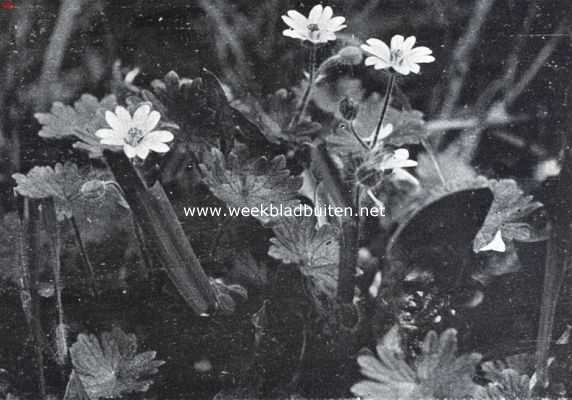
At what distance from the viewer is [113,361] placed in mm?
832

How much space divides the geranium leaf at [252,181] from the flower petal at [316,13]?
0.13 meters

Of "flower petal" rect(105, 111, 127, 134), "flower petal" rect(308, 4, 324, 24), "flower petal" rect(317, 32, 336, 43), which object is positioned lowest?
"flower petal" rect(105, 111, 127, 134)

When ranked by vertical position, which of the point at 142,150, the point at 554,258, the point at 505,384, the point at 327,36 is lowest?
the point at 505,384

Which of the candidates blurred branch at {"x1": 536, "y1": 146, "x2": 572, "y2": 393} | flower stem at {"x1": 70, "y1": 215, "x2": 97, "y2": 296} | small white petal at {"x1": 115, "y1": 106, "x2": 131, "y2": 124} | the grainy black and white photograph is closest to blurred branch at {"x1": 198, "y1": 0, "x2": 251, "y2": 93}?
the grainy black and white photograph

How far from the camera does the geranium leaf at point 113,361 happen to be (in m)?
0.83

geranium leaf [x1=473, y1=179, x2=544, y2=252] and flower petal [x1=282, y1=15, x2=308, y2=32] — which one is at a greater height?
flower petal [x1=282, y1=15, x2=308, y2=32]

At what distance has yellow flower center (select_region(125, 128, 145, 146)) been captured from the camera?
0.78 meters

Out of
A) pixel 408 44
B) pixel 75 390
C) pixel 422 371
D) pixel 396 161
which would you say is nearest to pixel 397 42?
pixel 408 44

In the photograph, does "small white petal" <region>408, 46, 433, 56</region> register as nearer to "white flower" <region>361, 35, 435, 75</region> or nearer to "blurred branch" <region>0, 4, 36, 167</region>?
"white flower" <region>361, 35, 435, 75</region>

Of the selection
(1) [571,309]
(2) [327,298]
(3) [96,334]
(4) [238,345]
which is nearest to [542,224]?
(1) [571,309]

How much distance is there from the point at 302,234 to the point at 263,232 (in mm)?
38

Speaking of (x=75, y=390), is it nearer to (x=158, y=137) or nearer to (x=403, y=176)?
(x=158, y=137)

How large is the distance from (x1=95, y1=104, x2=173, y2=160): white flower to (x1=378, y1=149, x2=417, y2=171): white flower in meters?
0.21

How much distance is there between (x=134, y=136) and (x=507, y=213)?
0.37m
